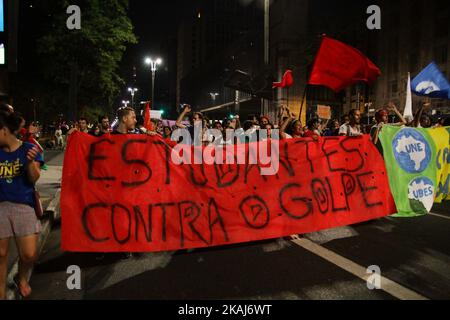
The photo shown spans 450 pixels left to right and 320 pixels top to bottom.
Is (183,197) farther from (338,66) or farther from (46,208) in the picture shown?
(338,66)

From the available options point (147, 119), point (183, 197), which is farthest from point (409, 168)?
point (147, 119)

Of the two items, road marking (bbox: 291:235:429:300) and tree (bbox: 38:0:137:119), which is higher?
tree (bbox: 38:0:137:119)

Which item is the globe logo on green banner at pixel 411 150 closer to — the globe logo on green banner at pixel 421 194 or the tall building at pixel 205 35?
the globe logo on green banner at pixel 421 194

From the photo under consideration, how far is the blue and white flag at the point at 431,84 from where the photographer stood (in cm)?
882

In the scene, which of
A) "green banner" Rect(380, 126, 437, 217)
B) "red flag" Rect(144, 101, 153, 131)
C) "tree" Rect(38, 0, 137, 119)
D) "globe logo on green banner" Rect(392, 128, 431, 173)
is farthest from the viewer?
"tree" Rect(38, 0, 137, 119)

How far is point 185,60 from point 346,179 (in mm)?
154063

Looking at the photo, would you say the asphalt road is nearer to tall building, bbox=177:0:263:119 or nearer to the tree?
the tree

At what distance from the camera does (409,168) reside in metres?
7.05

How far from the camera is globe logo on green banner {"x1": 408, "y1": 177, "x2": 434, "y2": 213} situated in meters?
7.01

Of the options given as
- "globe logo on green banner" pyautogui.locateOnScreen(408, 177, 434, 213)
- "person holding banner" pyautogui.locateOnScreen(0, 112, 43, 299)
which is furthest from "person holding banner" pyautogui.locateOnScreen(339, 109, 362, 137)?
"person holding banner" pyautogui.locateOnScreen(0, 112, 43, 299)

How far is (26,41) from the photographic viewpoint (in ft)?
75.2

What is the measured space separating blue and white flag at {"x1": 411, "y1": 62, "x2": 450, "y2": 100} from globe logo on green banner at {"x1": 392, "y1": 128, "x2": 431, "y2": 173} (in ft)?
6.18

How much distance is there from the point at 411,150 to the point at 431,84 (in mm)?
2525
